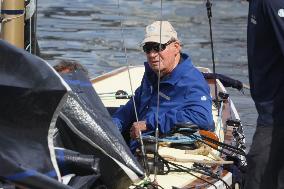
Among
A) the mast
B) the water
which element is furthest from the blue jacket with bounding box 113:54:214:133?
the water

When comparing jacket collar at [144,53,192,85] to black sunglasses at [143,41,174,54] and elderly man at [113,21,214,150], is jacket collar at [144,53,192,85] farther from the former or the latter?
black sunglasses at [143,41,174,54]

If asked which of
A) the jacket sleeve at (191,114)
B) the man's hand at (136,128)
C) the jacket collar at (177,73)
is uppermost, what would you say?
the jacket collar at (177,73)

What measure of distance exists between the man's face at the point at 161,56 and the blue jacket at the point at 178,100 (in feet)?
0.20

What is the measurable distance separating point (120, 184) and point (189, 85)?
208cm

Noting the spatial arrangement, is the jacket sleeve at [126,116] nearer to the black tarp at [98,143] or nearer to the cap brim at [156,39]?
the cap brim at [156,39]

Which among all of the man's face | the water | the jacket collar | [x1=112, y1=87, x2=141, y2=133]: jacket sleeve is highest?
the man's face

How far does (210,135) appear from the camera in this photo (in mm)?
6543

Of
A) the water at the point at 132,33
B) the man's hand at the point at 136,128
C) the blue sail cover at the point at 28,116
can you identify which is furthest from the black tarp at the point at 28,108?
the water at the point at 132,33

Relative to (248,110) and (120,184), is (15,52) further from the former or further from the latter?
(248,110)

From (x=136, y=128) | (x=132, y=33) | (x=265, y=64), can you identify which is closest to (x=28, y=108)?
(x=265, y=64)

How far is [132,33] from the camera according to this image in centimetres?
2180

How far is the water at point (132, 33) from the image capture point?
56.4ft

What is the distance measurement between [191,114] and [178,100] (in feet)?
0.59

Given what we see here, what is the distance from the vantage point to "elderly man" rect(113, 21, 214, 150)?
6465 mm
